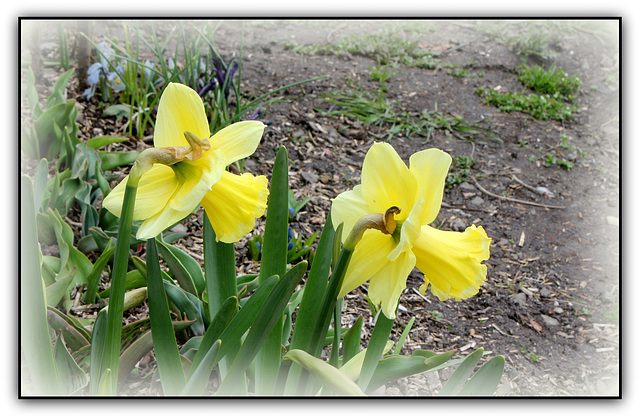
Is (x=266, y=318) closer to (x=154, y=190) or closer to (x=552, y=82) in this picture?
(x=154, y=190)

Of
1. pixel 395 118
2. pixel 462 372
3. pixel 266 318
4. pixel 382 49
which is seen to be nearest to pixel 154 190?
pixel 266 318

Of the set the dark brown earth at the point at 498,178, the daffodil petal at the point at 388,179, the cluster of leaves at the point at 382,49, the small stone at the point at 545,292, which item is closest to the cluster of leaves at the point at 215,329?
the daffodil petal at the point at 388,179

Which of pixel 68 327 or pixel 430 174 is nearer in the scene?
pixel 430 174

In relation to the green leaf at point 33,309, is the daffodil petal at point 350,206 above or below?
above

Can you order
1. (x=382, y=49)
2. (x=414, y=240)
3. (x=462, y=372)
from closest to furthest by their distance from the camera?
(x=414, y=240)
(x=462, y=372)
(x=382, y=49)

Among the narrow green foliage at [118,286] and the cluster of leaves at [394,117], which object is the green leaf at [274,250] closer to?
the narrow green foliage at [118,286]

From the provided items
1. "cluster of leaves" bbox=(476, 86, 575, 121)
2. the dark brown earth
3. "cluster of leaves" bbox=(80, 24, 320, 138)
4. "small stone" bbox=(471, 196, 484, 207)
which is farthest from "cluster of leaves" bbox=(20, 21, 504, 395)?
"cluster of leaves" bbox=(476, 86, 575, 121)

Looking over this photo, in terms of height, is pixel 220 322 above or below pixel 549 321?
above
